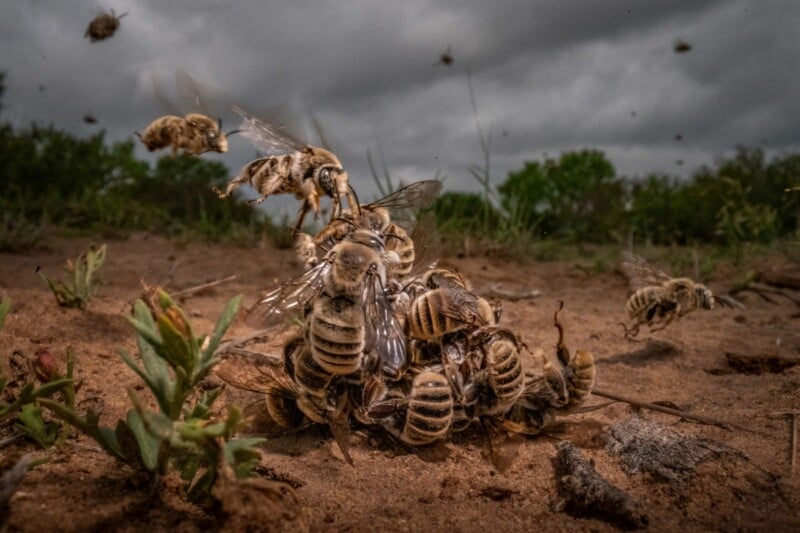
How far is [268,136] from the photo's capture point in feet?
10.6

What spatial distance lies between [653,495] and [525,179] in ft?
36.7

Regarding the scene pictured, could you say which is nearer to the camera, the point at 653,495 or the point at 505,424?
the point at 653,495

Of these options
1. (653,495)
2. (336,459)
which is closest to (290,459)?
(336,459)

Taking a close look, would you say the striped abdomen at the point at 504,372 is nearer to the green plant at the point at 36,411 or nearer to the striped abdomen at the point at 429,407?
the striped abdomen at the point at 429,407

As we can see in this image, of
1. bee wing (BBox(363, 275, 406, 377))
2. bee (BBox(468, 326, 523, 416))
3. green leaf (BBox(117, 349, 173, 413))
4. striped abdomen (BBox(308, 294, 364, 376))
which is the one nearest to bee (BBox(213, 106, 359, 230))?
bee wing (BBox(363, 275, 406, 377))

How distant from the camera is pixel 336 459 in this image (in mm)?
2475

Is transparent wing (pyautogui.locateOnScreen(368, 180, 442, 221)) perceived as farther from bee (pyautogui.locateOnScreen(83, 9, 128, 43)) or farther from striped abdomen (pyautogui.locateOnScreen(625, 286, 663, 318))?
bee (pyautogui.locateOnScreen(83, 9, 128, 43))

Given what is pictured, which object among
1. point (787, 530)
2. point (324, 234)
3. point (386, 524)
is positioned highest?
point (324, 234)

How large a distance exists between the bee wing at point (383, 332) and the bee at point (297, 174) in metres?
0.59

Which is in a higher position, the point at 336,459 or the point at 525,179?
the point at 525,179

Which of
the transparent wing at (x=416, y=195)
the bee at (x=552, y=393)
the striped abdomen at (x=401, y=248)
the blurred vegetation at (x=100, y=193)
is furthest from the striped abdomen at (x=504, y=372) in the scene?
the blurred vegetation at (x=100, y=193)

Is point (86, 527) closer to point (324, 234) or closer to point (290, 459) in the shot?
point (290, 459)

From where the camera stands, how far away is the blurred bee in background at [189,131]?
4.28 m

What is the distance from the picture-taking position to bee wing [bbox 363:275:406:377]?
7.86 feet
